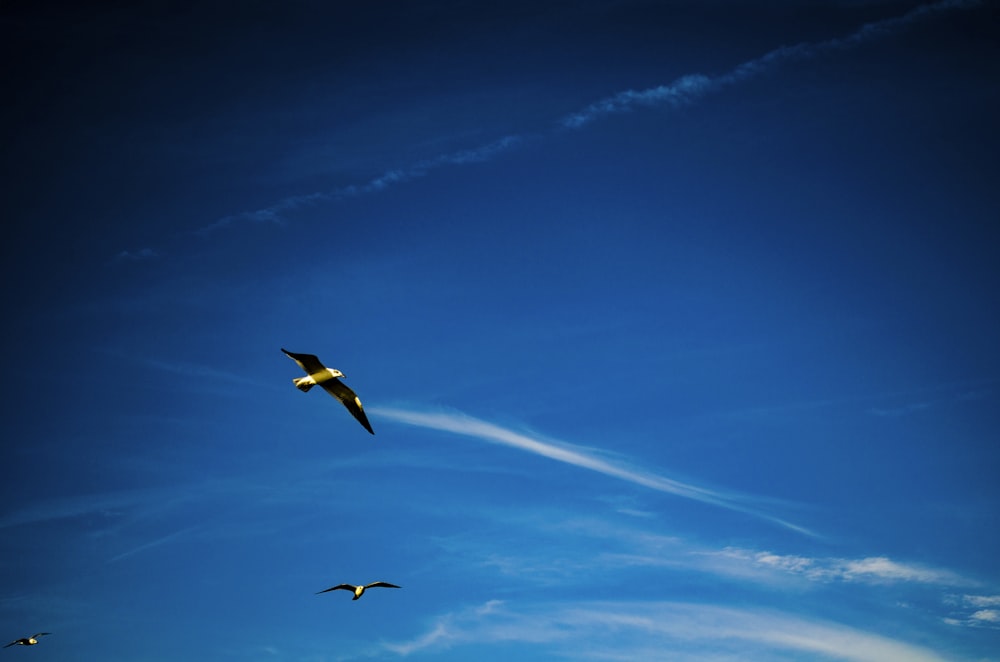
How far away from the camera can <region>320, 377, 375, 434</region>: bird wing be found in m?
49.4

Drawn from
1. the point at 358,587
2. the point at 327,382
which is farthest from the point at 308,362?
the point at 358,587

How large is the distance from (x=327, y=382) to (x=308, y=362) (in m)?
2.82

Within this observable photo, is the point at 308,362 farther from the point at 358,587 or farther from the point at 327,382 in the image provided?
the point at 358,587

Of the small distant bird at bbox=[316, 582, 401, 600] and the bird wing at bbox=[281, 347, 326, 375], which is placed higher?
the bird wing at bbox=[281, 347, 326, 375]

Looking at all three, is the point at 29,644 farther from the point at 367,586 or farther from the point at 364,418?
the point at 364,418

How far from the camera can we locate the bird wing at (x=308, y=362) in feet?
149

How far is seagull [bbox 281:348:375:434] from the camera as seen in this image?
151 ft

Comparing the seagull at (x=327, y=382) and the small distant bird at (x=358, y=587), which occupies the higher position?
the seagull at (x=327, y=382)

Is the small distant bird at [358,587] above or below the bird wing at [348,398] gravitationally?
below

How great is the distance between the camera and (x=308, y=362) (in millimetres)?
46375

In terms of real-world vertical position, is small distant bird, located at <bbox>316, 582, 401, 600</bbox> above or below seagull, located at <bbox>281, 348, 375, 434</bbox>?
below

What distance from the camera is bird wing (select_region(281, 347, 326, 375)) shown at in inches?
1785

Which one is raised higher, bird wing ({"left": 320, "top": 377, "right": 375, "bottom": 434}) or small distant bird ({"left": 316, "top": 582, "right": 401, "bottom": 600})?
bird wing ({"left": 320, "top": 377, "right": 375, "bottom": 434})

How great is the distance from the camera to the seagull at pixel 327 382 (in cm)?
4612
